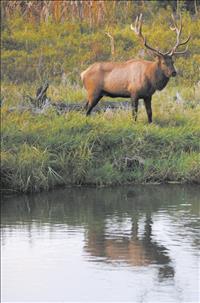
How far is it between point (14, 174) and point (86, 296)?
5.49 metres

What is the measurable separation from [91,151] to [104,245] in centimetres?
413

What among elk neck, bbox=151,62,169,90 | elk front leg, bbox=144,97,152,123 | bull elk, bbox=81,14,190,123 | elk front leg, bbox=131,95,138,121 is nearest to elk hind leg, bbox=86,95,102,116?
bull elk, bbox=81,14,190,123

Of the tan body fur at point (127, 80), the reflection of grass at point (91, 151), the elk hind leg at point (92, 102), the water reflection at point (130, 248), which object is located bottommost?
the water reflection at point (130, 248)

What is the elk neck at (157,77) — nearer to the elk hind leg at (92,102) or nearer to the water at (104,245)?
the elk hind leg at (92,102)

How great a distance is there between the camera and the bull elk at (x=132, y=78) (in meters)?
18.7

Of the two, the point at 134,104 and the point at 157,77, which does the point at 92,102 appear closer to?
the point at 134,104

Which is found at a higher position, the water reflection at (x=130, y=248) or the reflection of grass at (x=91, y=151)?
the reflection of grass at (x=91, y=151)

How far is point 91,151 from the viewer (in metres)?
16.5

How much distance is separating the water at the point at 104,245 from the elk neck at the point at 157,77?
2.95 metres

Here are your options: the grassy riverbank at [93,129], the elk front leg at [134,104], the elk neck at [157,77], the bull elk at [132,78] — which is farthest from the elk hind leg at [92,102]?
the elk neck at [157,77]

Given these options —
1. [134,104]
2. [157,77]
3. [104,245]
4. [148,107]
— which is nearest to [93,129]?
[148,107]

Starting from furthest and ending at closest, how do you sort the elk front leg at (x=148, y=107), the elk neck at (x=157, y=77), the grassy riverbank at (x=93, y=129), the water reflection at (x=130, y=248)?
the elk neck at (x=157, y=77), the elk front leg at (x=148, y=107), the grassy riverbank at (x=93, y=129), the water reflection at (x=130, y=248)

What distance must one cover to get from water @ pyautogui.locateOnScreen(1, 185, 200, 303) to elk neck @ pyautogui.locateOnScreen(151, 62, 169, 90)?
9.67 ft

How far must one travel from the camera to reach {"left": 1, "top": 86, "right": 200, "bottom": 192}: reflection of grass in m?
15.7
